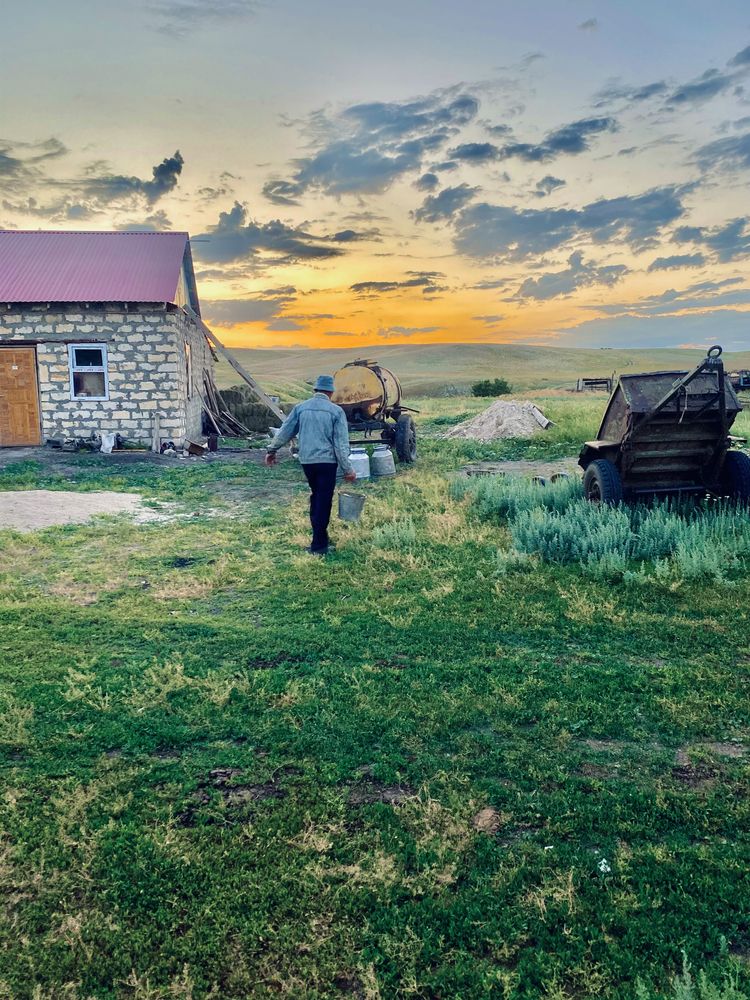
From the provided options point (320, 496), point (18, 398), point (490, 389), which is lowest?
point (320, 496)

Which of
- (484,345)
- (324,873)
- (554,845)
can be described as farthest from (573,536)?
(484,345)

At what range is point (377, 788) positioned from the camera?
3.62 metres

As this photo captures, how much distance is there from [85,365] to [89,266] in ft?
9.82

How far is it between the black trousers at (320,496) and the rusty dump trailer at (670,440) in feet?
11.4

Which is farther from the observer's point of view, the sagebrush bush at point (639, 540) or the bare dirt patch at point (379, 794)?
the sagebrush bush at point (639, 540)

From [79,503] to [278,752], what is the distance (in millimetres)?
8540

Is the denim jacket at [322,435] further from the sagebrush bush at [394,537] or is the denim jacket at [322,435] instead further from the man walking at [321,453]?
the sagebrush bush at [394,537]

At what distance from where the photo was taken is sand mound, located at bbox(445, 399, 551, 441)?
20097mm

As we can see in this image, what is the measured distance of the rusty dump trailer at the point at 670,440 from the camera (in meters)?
8.29

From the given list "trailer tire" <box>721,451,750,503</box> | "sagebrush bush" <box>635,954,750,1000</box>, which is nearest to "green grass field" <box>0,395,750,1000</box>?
"sagebrush bush" <box>635,954,750,1000</box>

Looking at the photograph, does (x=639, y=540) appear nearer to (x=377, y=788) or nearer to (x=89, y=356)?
(x=377, y=788)

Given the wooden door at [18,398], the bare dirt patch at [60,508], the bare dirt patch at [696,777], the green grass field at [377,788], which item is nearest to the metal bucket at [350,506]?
the green grass field at [377,788]

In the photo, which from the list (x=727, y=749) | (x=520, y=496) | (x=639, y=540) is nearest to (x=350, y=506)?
(x=520, y=496)

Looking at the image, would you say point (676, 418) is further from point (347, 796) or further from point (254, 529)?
point (347, 796)
